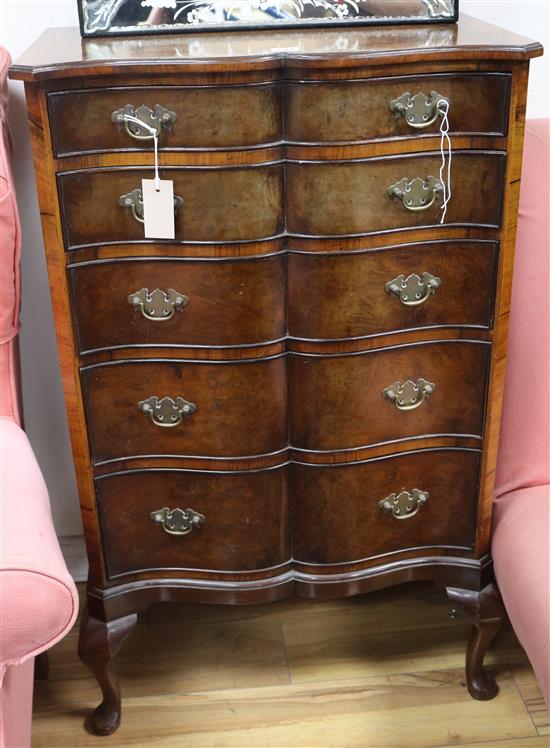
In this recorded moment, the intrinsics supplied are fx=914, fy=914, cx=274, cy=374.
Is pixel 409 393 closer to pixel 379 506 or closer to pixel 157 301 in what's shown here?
pixel 379 506

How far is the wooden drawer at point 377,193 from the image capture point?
1.24 m

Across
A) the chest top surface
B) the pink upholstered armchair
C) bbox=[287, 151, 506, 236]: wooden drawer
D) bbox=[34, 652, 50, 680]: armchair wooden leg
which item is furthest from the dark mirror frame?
bbox=[34, 652, 50, 680]: armchair wooden leg

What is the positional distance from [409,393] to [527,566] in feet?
1.02

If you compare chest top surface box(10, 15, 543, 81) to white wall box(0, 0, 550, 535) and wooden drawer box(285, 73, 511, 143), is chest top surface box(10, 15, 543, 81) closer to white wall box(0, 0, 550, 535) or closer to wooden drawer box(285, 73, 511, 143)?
wooden drawer box(285, 73, 511, 143)

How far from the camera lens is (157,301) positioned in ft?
4.25

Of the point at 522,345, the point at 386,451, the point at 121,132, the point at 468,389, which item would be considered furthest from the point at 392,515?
the point at 121,132

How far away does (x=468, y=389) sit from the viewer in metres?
1.41

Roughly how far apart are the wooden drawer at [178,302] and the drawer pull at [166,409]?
9 centimetres

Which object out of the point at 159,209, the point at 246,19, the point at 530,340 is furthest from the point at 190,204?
the point at 530,340

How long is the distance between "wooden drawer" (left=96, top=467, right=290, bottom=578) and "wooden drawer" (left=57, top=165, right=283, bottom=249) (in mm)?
381

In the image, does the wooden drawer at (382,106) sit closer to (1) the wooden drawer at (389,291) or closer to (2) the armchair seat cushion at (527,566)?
(1) the wooden drawer at (389,291)

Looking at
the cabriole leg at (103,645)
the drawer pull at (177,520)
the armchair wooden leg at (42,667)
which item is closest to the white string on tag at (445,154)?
the drawer pull at (177,520)

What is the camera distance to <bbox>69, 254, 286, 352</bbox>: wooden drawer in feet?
4.18

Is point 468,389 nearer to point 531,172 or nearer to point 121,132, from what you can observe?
point 531,172
